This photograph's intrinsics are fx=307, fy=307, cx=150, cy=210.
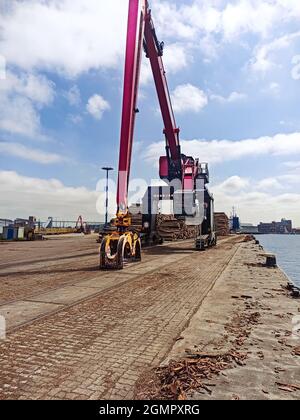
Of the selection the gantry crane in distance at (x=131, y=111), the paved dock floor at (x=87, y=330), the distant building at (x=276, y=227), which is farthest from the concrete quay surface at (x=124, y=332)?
the distant building at (x=276, y=227)

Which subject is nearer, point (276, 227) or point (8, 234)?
point (8, 234)

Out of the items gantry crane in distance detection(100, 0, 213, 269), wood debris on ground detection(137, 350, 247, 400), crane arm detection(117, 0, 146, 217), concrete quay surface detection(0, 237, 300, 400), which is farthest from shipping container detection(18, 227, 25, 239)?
wood debris on ground detection(137, 350, 247, 400)

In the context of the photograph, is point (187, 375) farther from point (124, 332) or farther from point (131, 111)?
point (131, 111)

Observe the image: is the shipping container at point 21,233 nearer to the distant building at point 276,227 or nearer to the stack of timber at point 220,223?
the stack of timber at point 220,223

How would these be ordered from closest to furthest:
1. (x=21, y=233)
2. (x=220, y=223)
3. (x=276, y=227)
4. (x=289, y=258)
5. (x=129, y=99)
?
(x=129, y=99) < (x=289, y=258) < (x=21, y=233) < (x=220, y=223) < (x=276, y=227)

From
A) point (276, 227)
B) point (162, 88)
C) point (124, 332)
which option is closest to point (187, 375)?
point (124, 332)

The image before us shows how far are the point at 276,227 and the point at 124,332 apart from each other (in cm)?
16904

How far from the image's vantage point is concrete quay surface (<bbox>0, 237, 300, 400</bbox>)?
126 inches

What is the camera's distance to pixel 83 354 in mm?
3971

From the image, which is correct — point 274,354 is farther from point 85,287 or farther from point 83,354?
point 85,287

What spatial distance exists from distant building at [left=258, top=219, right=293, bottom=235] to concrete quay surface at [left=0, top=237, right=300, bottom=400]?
515 feet

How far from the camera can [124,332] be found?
190 inches
